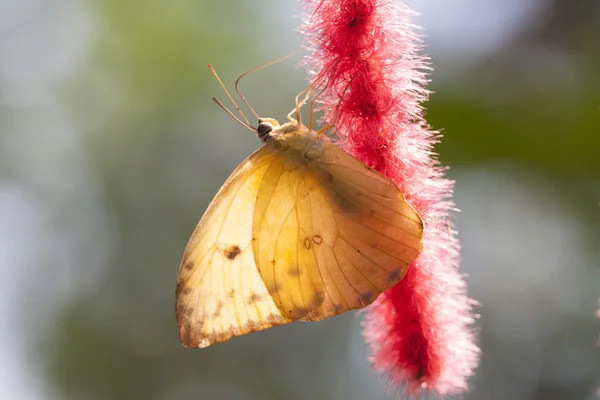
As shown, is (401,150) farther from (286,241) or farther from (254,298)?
(254,298)

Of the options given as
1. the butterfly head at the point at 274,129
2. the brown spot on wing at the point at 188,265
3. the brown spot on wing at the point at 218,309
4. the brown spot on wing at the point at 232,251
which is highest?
the butterfly head at the point at 274,129

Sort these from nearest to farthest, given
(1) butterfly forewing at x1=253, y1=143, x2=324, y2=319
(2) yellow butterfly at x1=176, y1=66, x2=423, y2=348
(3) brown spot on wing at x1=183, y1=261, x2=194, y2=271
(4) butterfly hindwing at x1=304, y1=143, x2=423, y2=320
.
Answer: (4) butterfly hindwing at x1=304, y1=143, x2=423, y2=320 < (2) yellow butterfly at x1=176, y1=66, x2=423, y2=348 < (1) butterfly forewing at x1=253, y1=143, x2=324, y2=319 < (3) brown spot on wing at x1=183, y1=261, x2=194, y2=271

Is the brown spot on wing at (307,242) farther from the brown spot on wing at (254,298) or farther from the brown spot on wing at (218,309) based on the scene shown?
the brown spot on wing at (218,309)

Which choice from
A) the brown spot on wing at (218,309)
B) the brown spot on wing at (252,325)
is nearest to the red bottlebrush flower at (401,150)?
the brown spot on wing at (252,325)

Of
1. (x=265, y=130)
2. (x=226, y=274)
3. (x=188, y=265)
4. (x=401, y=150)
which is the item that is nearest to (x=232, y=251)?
(x=226, y=274)

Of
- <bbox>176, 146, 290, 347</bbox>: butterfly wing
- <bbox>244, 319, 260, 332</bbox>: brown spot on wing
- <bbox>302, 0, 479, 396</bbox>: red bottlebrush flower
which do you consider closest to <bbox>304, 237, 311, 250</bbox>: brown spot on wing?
<bbox>176, 146, 290, 347</bbox>: butterfly wing

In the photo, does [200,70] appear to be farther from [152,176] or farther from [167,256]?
[167,256]

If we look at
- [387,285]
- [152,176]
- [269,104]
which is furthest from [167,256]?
[387,285]

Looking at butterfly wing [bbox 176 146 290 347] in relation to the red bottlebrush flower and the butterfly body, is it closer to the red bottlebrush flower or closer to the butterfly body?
the butterfly body
